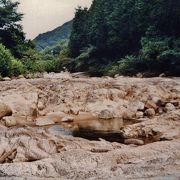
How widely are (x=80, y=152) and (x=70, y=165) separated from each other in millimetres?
764

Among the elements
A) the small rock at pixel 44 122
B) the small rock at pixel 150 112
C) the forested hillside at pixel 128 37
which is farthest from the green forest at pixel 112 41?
the small rock at pixel 44 122

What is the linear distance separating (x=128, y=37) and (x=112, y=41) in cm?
256

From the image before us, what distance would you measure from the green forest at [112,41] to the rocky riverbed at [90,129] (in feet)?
33.4

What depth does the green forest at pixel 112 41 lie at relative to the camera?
36.6m

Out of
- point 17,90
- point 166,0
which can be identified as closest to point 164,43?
point 166,0

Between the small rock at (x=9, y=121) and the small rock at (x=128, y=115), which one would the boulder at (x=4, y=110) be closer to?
the small rock at (x=9, y=121)

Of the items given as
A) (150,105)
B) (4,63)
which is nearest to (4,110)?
(150,105)

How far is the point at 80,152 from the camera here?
1267 centimetres

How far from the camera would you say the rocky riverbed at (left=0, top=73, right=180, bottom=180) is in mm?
11805

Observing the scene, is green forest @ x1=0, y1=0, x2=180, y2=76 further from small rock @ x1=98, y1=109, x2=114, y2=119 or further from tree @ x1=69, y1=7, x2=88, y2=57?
small rock @ x1=98, y1=109, x2=114, y2=119

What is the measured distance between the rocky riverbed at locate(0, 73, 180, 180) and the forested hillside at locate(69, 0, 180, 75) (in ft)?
31.8

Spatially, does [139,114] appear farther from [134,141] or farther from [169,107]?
[134,141]

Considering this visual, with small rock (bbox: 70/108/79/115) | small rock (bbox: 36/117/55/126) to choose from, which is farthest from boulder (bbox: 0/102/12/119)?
small rock (bbox: 70/108/79/115)

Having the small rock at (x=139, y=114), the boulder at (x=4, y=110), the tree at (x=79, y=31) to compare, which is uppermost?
the tree at (x=79, y=31)
